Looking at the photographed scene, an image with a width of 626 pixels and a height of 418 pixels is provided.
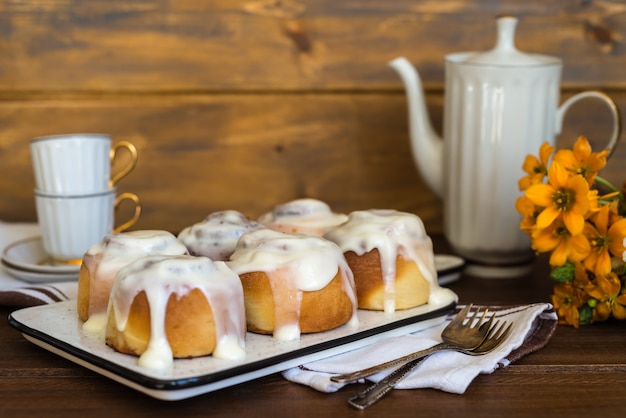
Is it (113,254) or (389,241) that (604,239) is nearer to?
(389,241)

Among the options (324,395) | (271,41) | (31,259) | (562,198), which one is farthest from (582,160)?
(31,259)

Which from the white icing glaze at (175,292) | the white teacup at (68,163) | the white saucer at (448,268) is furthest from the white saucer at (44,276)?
the white saucer at (448,268)

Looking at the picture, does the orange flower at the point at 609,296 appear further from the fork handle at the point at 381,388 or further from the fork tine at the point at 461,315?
the fork handle at the point at 381,388

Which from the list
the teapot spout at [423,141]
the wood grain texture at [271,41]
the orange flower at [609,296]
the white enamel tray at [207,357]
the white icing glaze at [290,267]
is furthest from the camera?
the wood grain texture at [271,41]

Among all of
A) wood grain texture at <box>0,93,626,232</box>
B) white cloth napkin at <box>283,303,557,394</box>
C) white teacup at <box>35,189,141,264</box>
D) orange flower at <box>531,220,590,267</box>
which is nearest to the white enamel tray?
white cloth napkin at <box>283,303,557,394</box>

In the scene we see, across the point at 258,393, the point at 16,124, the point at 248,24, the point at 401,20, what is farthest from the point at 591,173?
the point at 16,124

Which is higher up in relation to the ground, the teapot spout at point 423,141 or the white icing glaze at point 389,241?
the teapot spout at point 423,141

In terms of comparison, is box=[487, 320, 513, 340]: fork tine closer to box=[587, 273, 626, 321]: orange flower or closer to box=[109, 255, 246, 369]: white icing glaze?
box=[587, 273, 626, 321]: orange flower

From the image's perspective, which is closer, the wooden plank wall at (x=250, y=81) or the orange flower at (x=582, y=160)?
the orange flower at (x=582, y=160)
